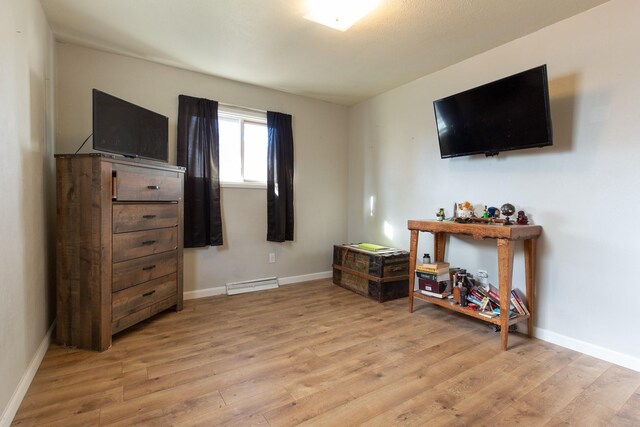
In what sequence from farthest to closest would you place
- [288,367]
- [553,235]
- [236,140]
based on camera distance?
[236,140], [553,235], [288,367]

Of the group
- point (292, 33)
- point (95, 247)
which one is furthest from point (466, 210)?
point (95, 247)

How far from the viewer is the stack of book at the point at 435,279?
2566 mm

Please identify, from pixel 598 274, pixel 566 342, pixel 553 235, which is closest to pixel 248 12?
pixel 553 235

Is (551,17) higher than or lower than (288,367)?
higher

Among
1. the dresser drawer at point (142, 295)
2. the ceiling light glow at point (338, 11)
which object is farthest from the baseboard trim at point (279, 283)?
the ceiling light glow at point (338, 11)

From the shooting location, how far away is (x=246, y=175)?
3441 mm

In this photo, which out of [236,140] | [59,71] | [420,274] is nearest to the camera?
[59,71]

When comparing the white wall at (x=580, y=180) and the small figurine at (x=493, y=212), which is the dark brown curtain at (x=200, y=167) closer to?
the white wall at (x=580, y=180)

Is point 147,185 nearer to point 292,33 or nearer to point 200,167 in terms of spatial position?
point 200,167

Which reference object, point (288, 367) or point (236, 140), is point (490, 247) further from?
point (236, 140)

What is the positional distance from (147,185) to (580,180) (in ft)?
10.1

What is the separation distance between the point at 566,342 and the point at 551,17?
2.25m

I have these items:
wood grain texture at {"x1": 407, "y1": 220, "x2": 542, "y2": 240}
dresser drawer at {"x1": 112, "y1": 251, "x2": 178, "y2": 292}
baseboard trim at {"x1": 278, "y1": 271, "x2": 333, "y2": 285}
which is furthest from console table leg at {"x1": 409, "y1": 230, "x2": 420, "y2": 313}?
dresser drawer at {"x1": 112, "y1": 251, "x2": 178, "y2": 292}

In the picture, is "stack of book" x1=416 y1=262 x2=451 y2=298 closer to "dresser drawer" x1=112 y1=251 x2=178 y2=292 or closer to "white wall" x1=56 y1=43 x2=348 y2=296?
"white wall" x1=56 y1=43 x2=348 y2=296
